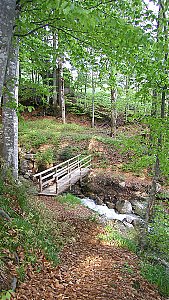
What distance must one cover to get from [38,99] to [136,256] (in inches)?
786

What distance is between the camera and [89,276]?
4293 millimetres

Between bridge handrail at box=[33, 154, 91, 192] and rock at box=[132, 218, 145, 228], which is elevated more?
bridge handrail at box=[33, 154, 91, 192]

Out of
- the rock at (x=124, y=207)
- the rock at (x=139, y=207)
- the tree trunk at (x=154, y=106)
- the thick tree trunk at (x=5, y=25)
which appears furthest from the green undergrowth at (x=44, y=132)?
the thick tree trunk at (x=5, y=25)

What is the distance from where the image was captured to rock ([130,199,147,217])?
10.7m

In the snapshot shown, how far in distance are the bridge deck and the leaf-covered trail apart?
3938mm

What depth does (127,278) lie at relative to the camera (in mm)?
4379

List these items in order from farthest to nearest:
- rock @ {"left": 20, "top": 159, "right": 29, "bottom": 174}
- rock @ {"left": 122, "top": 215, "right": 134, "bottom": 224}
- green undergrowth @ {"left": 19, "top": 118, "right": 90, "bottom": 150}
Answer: green undergrowth @ {"left": 19, "top": 118, "right": 90, "bottom": 150}
rock @ {"left": 20, "top": 159, "right": 29, "bottom": 174}
rock @ {"left": 122, "top": 215, "right": 134, "bottom": 224}

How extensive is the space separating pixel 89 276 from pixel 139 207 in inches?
288

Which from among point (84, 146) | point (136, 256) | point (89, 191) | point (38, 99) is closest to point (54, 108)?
point (38, 99)

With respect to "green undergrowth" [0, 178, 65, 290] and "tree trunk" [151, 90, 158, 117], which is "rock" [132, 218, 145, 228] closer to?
"green undergrowth" [0, 178, 65, 290]

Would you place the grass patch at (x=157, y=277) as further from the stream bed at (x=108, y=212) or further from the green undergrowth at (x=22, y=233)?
the stream bed at (x=108, y=212)

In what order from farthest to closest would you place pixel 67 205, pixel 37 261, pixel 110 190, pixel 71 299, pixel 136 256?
pixel 110 190 → pixel 67 205 → pixel 136 256 → pixel 37 261 → pixel 71 299

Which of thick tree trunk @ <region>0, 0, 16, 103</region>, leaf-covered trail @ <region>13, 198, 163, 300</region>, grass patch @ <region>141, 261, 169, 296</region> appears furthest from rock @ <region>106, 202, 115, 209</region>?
thick tree trunk @ <region>0, 0, 16, 103</region>

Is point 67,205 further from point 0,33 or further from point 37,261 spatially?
point 0,33
